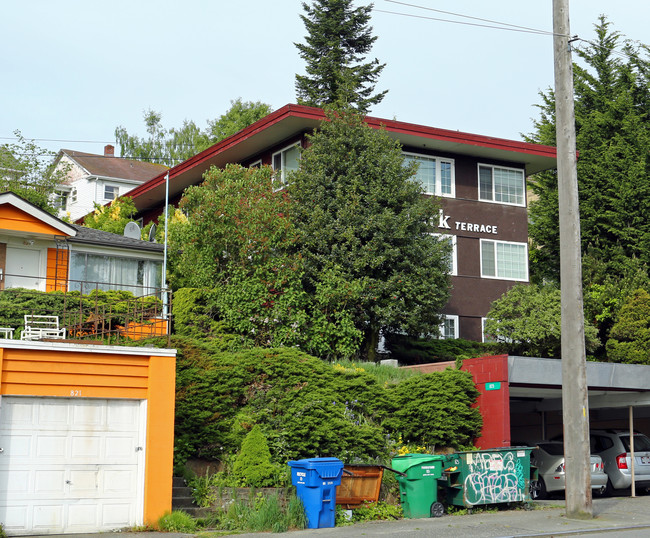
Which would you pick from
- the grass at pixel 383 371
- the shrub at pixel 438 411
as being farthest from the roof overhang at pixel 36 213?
the shrub at pixel 438 411

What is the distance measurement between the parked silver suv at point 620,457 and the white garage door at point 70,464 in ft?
39.4

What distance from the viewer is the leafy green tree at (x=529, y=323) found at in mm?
25938

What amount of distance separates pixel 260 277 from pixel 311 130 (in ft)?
24.2

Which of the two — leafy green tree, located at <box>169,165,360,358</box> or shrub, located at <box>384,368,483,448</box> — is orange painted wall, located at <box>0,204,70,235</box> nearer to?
leafy green tree, located at <box>169,165,360,358</box>

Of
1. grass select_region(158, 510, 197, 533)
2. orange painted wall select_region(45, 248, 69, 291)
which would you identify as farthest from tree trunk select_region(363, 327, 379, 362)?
grass select_region(158, 510, 197, 533)

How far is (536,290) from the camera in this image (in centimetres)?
2766

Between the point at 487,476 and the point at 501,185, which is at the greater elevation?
the point at 501,185

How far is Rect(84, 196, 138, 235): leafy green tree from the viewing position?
113 feet

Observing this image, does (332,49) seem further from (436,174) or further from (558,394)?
(558,394)

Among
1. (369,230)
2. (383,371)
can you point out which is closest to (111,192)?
(369,230)

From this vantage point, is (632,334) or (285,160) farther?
(285,160)

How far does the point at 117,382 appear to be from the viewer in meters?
14.5

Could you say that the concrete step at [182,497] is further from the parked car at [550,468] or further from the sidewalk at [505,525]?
the parked car at [550,468]

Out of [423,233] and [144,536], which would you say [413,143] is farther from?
[144,536]
